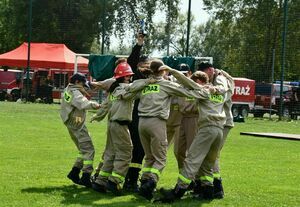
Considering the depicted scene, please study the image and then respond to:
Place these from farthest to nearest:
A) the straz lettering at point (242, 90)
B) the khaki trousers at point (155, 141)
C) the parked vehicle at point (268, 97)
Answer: the straz lettering at point (242, 90) → the parked vehicle at point (268, 97) → the khaki trousers at point (155, 141)

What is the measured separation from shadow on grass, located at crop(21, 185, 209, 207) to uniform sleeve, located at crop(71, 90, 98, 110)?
1150 millimetres

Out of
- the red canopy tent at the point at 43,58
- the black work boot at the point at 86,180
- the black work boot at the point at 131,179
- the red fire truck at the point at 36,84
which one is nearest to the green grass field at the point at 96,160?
the black work boot at the point at 86,180

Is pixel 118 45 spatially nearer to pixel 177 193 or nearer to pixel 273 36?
pixel 273 36

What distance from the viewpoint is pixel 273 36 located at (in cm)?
3500

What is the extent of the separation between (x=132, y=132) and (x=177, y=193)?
1493 mm

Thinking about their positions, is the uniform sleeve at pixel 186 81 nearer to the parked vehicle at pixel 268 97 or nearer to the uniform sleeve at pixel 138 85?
the uniform sleeve at pixel 138 85

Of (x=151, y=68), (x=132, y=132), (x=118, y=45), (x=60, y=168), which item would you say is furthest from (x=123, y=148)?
(x=118, y=45)

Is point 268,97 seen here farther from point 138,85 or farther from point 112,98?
point 138,85

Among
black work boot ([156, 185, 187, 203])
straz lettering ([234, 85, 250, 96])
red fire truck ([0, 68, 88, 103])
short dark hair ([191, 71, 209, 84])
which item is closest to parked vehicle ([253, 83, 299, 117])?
straz lettering ([234, 85, 250, 96])

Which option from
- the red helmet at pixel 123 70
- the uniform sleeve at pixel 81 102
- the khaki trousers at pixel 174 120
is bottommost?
the khaki trousers at pixel 174 120

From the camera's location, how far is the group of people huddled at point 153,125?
26.6 ft

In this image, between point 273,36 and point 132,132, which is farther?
point 273,36

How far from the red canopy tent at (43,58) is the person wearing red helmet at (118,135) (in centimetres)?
2528

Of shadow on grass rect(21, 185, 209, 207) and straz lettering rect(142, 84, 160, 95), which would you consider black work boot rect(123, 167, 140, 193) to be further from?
straz lettering rect(142, 84, 160, 95)
